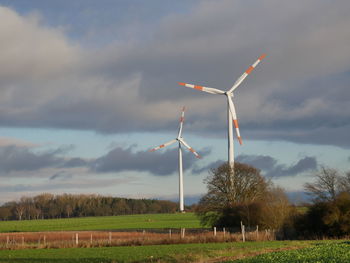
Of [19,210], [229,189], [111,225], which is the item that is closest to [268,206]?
[229,189]

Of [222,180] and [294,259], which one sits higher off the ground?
[222,180]

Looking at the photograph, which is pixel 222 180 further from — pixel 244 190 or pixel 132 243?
pixel 132 243

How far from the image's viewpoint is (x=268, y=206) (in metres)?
63.0

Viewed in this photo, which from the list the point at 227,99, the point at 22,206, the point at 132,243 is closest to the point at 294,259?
the point at 132,243

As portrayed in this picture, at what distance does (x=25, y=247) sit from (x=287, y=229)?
30029mm

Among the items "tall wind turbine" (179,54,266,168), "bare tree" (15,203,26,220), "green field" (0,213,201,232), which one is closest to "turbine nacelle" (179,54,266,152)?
"tall wind turbine" (179,54,266,168)

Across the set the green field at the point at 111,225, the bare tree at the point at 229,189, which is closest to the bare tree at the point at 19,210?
the green field at the point at 111,225

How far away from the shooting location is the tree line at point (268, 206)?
190ft

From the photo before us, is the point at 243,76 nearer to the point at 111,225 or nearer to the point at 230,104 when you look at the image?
the point at 230,104

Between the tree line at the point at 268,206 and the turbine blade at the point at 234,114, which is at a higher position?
the turbine blade at the point at 234,114

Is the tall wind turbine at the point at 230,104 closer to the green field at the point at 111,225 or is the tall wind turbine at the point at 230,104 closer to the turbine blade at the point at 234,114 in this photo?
the turbine blade at the point at 234,114

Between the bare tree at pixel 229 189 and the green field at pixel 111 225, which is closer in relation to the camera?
the bare tree at pixel 229 189

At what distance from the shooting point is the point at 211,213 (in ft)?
229

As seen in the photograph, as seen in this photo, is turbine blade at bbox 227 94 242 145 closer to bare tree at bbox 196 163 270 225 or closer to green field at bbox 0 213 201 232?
bare tree at bbox 196 163 270 225
